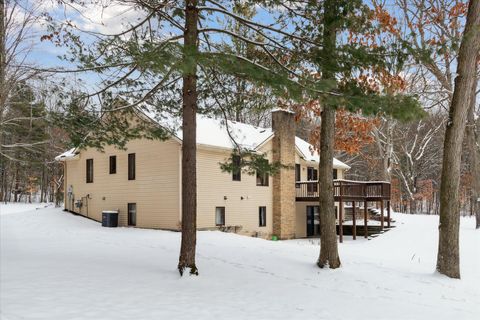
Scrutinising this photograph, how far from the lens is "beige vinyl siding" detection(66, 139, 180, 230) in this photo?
20.0 m

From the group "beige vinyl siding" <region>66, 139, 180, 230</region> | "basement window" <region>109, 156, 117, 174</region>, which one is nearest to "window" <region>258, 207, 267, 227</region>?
"beige vinyl siding" <region>66, 139, 180, 230</region>

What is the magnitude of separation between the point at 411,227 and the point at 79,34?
72.7 ft

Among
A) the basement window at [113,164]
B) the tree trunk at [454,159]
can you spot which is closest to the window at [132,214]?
the basement window at [113,164]

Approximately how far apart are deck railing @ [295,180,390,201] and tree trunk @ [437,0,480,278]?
458 inches

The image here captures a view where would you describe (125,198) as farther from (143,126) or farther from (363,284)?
(363,284)

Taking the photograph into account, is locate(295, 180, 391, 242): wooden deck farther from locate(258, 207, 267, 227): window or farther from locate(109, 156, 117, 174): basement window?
locate(109, 156, 117, 174): basement window

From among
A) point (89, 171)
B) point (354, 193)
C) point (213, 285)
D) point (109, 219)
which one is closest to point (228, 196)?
point (109, 219)

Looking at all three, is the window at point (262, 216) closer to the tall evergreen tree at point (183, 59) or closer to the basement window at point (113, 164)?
the basement window at point (113, 164)

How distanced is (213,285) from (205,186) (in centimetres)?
1165

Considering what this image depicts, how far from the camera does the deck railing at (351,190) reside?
23.5 meters

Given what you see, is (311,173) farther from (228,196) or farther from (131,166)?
(131,166)

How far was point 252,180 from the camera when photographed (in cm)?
2342

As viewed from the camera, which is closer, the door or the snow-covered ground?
the snow-covered ground

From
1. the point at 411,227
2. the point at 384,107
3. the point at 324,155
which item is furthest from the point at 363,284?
the point at 411,227
